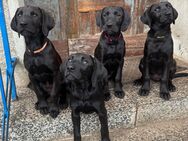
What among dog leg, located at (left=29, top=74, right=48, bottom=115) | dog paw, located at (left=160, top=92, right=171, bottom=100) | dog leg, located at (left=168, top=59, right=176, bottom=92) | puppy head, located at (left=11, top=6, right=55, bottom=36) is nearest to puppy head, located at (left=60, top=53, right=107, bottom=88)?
puppy head, located at (left=11, top=6, right=55, bottom=36)

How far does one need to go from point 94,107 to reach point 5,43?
126 cm

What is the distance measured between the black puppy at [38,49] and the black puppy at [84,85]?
6.4 inches

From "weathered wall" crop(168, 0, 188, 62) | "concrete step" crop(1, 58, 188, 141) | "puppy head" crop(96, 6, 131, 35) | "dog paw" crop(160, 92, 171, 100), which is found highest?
"puppy head" crop(96, 6, 131, 35)

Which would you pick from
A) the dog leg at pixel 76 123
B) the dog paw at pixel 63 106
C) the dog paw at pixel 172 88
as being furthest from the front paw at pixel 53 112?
the dog paw at pixel 172 88

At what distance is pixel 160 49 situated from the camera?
3.88m

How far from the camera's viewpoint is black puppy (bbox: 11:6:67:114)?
330 centimetres

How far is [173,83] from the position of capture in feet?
14.4

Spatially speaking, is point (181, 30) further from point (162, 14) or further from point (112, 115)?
point (112, 115)

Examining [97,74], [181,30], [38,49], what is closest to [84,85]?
[97,74]

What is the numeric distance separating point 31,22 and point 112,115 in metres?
1.51

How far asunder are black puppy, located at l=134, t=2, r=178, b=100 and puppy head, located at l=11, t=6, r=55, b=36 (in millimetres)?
1216

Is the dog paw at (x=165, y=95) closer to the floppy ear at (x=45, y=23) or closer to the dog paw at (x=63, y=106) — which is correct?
the dog paw at (x=63, y=106)

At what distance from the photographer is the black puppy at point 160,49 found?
Answer: 371 centimetres

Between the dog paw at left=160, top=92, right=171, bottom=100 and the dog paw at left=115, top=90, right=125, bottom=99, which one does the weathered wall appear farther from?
the dog paw at left=115, top=90, right=125, bottom=99
